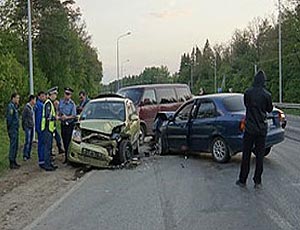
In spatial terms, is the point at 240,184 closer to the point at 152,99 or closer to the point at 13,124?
the point at 13,124

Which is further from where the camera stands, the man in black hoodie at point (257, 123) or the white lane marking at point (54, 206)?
the man in black hoodie at point (257, 123)

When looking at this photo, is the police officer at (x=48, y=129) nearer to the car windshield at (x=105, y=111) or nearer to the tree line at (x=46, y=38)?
the car windshield at (x=105, y=111)

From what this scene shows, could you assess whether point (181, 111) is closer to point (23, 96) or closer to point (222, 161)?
point (222, 161)

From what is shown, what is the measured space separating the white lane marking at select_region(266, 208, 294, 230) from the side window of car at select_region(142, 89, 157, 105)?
11.9 meters

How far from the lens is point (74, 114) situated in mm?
15008

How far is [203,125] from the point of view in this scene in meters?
13.8

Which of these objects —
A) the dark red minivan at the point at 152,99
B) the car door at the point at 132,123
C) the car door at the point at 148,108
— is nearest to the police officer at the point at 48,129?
the car door at the point at 132,123

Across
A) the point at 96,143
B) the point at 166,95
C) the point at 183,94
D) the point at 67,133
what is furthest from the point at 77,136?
the point at 183,94

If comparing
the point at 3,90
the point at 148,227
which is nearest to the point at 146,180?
the point at 148,227

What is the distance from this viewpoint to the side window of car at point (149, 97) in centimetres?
1966

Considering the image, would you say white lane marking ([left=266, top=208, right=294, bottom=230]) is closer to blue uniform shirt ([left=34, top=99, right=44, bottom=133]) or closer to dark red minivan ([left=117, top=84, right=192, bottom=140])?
blue uniform shirt ([left=34, top=99, right=44, bottom=133])

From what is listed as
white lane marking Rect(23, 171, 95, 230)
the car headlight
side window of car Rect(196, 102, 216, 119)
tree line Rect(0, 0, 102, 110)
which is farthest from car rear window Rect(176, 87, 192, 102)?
tree line Rect(0, 0, 102, 110)

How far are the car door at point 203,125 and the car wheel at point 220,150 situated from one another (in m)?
0.24

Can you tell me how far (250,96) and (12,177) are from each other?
563cm
